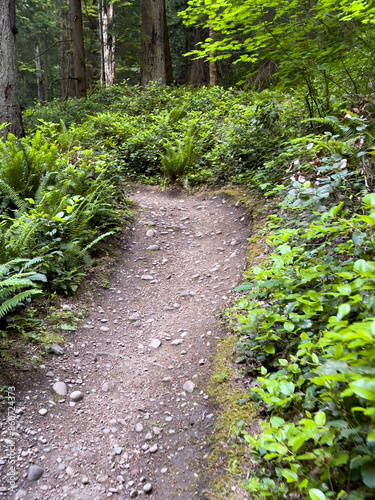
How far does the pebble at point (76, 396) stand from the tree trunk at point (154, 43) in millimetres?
12380

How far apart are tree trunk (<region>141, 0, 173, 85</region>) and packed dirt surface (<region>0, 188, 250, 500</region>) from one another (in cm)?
1047

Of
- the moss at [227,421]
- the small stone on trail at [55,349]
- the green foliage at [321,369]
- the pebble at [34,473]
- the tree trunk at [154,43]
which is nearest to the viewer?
the green foliage at [321,369]

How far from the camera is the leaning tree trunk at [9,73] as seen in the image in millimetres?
6418

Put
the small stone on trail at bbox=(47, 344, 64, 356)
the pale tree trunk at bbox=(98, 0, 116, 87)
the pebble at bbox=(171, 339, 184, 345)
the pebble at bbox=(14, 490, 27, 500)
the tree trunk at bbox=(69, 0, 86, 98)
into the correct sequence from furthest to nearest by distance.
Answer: the pale tree trunk at bbox=(98, 0, 116, 87) < the tree trunk at bbox=(69, 0, 86, 98) < the pebble at bbox=(171, 339, 184, 345) < the small stone on trail at bbox=(47, 344, 64, 356) < the pebble at bbox=(14, 490, 27, 500)

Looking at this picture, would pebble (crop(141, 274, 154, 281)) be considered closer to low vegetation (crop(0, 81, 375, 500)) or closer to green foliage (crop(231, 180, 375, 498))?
low vegetation (crop(0, 81, 375, 500))

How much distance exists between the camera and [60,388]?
115 inches

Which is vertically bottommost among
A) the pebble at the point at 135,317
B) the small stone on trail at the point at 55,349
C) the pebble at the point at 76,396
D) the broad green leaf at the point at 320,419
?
the pebble at the point at 76,396

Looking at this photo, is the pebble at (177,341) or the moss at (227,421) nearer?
the moss at (227,421)

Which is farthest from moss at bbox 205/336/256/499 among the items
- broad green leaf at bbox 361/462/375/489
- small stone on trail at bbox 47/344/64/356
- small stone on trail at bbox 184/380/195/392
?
small stone on trail at bbox 47/344/64/356

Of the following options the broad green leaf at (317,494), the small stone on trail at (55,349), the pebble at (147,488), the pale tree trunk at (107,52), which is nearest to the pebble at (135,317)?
the small stone on trail at (55,349)

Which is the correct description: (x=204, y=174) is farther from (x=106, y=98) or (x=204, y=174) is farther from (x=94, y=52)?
(x=94, y=52)

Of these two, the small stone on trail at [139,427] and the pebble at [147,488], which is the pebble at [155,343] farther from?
the pebble at [147,488]

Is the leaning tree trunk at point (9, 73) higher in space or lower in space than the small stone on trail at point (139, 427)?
higher

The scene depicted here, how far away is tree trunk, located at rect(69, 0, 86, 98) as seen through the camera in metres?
13.6
